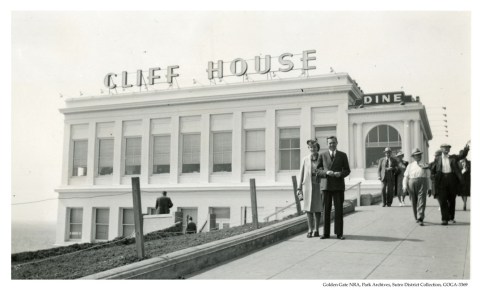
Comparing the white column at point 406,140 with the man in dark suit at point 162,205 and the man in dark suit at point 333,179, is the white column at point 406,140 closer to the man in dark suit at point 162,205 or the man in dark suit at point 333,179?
the man in dark suit at point 162,205

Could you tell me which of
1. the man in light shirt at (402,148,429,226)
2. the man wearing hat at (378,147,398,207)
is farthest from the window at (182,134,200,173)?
the man in light shirt at (402,148,429,226)

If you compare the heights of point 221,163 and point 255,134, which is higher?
point 255,134

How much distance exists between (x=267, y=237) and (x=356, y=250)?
1736 mm

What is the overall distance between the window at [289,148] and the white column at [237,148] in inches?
95.9

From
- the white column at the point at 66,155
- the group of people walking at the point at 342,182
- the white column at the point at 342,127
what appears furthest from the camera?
the white column at the point at 66,155

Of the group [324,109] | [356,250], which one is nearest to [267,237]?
[356,250]

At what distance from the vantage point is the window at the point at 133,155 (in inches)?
1207

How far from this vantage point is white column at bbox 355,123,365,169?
24.9 metres

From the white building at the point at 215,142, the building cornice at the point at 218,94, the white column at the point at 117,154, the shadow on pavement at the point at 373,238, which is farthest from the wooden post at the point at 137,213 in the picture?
the white column at the point at 117,154

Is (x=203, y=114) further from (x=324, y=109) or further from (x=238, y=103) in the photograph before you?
(x=324, y=109)

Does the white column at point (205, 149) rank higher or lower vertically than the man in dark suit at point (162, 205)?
higher

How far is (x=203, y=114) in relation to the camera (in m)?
28.8

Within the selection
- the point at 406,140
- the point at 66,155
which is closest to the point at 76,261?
the point at 406,140

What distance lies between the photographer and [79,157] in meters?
32.5
